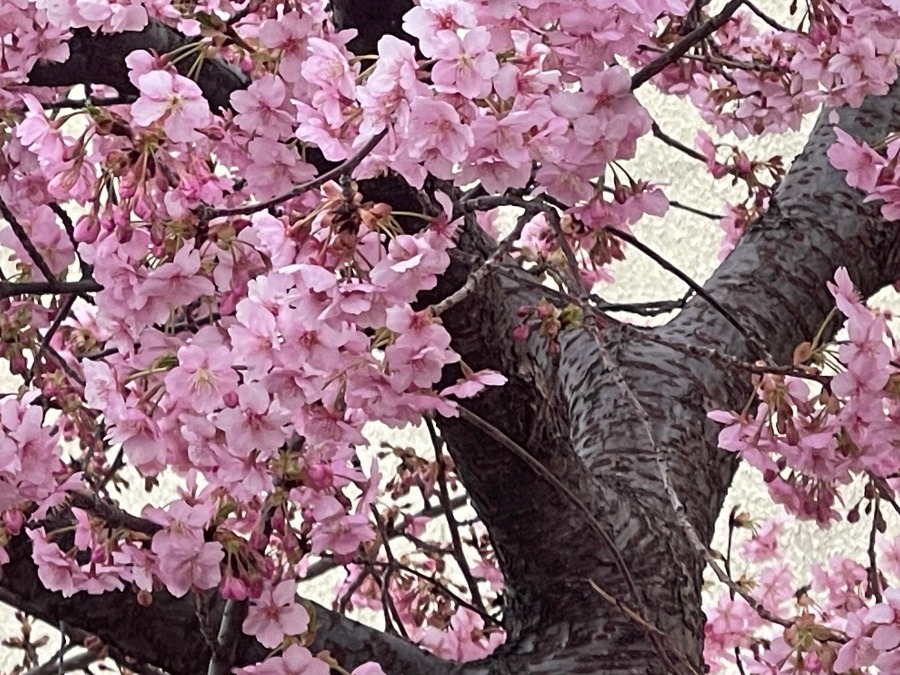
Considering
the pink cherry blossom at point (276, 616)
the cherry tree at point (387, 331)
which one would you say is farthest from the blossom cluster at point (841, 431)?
the pink cherry blossom at point (276, 616)

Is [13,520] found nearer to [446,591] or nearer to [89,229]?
[89,229]

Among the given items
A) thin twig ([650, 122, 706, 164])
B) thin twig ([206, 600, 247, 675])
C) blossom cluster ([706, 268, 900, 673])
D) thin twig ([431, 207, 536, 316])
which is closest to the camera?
thin twig ([431, 207, 536, 316])

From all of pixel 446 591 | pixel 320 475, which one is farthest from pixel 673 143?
pixel 320 475

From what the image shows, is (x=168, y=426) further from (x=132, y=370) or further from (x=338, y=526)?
(x=338, y=526)

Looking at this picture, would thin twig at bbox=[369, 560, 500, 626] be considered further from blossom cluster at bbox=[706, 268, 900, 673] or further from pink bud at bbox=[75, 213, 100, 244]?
pink bud at bbox=[75, 213, 100, 244]

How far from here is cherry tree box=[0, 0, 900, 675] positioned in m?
0.52

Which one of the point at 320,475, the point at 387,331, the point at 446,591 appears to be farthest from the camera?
the point at 446,591

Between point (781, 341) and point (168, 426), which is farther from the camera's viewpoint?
point (781, 341)

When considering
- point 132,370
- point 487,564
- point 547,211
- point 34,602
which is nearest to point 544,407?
point 547,211

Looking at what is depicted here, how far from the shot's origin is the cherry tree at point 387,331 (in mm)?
520

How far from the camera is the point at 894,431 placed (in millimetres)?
677

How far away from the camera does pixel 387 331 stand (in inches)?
Answer: 21.4

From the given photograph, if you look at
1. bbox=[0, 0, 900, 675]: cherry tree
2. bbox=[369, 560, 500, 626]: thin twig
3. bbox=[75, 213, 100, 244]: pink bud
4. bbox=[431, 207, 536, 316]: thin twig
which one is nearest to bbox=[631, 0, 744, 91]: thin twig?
bbox=[0, 0, 900, 675]: cherry tree

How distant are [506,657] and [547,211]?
0.37 m
